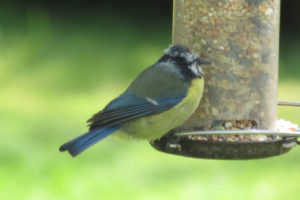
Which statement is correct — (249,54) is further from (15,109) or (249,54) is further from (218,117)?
(15,109)

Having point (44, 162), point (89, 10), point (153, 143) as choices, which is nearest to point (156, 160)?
point (44, 162)

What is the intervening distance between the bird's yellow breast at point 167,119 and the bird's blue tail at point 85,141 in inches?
4.0

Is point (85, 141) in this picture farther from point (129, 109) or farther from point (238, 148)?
point (238, 148)

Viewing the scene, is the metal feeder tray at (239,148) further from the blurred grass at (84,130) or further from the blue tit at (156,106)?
the blurred grass at (84,130)

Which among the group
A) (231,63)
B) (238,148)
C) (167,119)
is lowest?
(238,148)

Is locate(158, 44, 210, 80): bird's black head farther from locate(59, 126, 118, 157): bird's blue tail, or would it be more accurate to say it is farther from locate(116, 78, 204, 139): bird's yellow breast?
locate(59, 126, 118, 157): bird's blue tail

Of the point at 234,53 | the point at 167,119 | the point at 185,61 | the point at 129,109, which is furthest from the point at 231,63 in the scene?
the point at 129,109

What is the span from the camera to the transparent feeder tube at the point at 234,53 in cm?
425

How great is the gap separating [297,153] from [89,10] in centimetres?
614

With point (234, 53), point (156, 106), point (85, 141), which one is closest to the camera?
point (85, 141)

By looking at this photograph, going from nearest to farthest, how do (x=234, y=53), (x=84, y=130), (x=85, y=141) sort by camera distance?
(x=85, y=141) → (x=234, y=53) → (x=84, y=130)

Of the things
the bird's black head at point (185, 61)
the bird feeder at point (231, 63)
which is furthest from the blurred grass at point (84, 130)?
the bird's black head at point (185, 61)

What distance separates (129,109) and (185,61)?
14.6 inches

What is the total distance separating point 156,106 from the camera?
4141 millimetres
